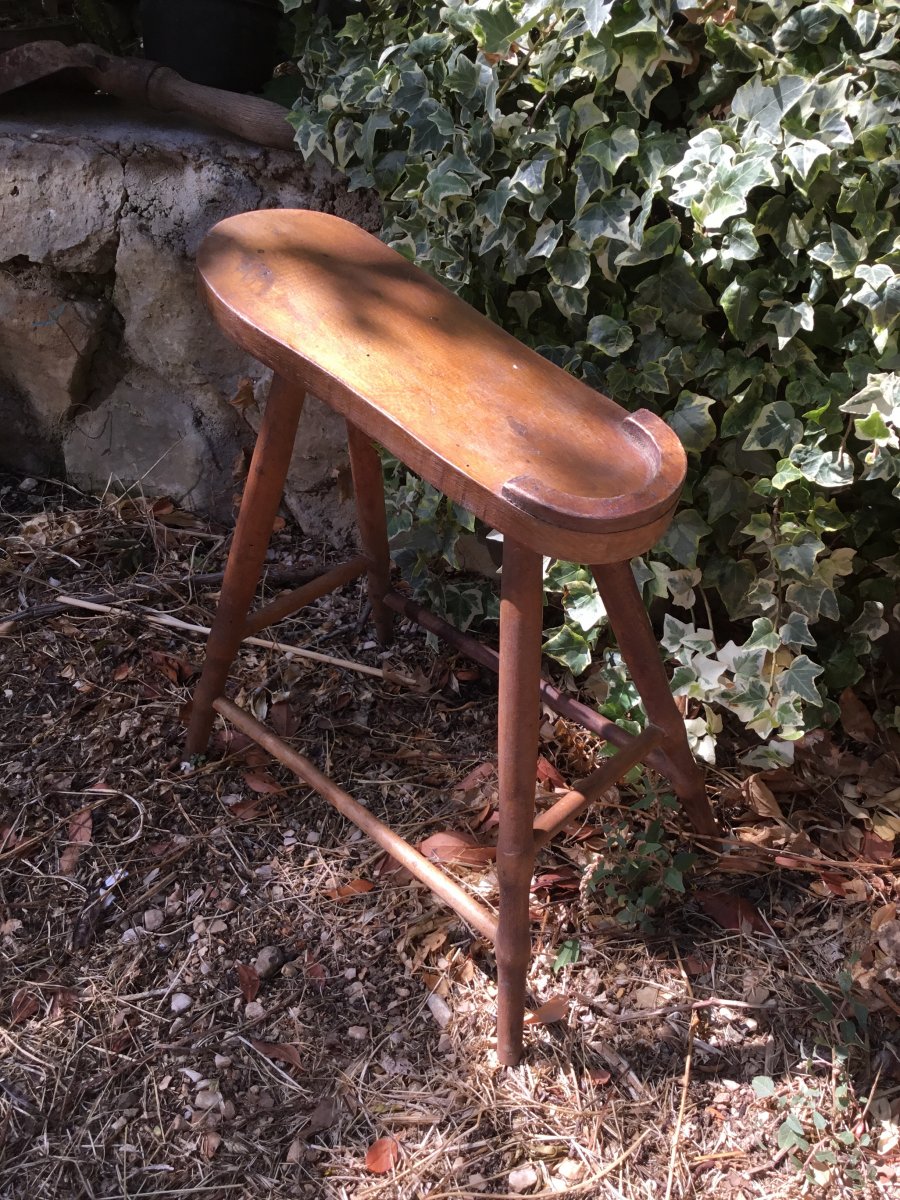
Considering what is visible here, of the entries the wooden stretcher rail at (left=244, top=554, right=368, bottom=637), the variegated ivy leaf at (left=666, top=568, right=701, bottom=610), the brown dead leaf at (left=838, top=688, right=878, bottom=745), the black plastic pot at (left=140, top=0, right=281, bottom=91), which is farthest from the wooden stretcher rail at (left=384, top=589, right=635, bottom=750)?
the black plastic pot at (left=140, top=0, right=281, bottom=91)

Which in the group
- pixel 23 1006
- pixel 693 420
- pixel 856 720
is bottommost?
pixel 23 1006

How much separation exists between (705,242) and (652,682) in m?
0.67

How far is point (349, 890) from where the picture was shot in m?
1.81

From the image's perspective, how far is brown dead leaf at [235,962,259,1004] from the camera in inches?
64.6

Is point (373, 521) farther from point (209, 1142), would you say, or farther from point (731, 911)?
point (209, 1142)

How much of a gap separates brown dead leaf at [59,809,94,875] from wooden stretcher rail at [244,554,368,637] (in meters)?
0.47

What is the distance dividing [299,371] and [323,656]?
101 centimetres

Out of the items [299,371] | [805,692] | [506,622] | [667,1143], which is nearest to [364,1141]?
[667,1143]

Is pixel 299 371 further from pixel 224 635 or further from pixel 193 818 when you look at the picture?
pixel 193 818

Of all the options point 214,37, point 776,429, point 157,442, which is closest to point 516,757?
point 776,429

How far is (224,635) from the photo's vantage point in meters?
1.78

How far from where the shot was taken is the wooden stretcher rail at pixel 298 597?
183 centimetres

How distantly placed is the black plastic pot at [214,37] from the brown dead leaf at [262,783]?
1607 mm

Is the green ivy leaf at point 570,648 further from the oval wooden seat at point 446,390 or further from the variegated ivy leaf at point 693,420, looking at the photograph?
the oval wooden seat at point 446,390
